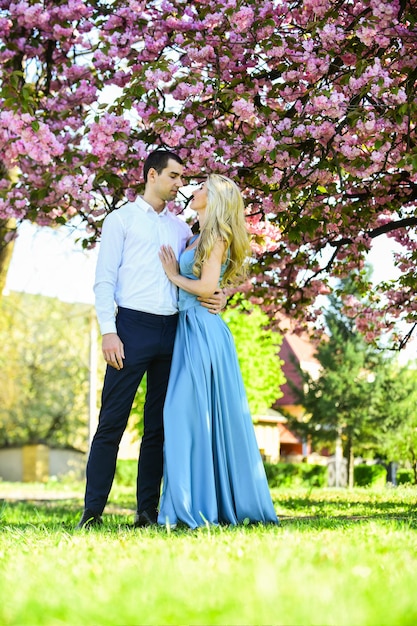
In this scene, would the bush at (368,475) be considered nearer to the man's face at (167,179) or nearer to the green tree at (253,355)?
the green tree at (253,355)

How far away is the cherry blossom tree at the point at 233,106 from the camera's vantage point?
5809 mm

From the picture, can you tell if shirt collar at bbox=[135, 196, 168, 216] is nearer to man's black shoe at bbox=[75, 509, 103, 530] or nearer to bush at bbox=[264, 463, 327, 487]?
man's black shoe at bbox=[75, 509, 103, 530]

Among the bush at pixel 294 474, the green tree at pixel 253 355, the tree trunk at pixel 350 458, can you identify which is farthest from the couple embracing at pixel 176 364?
the tree trunk at pixel 350 458

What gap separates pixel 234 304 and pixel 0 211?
10.6 feet

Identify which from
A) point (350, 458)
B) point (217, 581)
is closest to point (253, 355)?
point (350, 458)

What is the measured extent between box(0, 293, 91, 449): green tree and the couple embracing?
78.6 ft

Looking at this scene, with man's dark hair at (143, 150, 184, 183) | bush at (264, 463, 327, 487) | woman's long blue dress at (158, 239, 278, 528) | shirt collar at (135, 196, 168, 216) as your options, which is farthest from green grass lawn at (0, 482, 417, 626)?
bush at (264, 463, 327, 487)

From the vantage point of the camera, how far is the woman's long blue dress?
465 cm

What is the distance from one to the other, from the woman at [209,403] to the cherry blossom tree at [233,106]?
1.08 m

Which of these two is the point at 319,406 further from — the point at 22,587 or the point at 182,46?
the point at 22,587

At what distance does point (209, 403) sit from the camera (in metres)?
4.82

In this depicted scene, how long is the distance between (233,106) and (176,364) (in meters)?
2.19

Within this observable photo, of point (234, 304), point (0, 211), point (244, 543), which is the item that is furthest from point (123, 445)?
point (244, 543)

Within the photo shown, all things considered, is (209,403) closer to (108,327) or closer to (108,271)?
(108,327)
